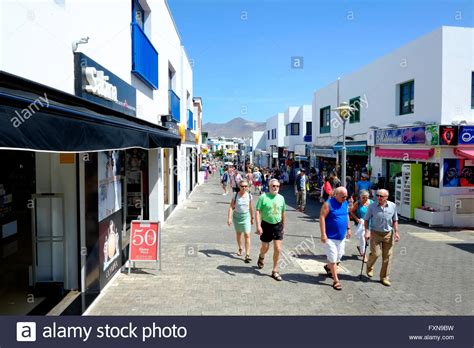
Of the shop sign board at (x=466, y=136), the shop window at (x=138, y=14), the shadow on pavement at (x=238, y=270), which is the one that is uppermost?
the shop window at (x=138, y=14)

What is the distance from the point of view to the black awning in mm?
2613

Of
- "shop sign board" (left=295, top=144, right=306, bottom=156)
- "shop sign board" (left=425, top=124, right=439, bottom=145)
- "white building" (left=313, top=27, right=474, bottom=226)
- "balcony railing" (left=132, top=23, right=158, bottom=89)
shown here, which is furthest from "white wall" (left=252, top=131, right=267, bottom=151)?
"balcony railing" (left=132, top=23, right=158, bottom=89)

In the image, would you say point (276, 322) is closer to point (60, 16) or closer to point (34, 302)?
point (34, 302)

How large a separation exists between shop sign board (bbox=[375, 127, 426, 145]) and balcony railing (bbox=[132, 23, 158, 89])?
888 centimetres

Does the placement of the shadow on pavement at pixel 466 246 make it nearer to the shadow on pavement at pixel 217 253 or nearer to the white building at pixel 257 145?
the shadow on pavement at pixel 217 253

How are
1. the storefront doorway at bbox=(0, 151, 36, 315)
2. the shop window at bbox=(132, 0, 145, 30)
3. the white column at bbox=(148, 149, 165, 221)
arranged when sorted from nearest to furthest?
the storefront doorway at bbox=(0, 151, 36, 315), the shop window at bbox=(132, 0, 145, 30), the white column at bbox=(148, 149, 165, 221)

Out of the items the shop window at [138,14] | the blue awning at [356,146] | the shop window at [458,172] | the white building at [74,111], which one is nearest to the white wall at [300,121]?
the blue awning at [356,146]

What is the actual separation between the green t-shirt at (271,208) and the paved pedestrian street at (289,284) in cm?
105

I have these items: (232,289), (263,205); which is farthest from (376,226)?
(232,289)

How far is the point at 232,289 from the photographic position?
19.8 ft

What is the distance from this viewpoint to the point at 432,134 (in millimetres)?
12188

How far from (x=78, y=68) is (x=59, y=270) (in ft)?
9.61

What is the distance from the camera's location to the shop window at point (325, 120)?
2459 centimetres

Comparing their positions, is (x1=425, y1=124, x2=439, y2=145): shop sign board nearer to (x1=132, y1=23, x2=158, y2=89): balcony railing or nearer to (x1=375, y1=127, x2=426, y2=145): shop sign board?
(x1=375, y1=127, x2=426, y2=145): shop sign board
